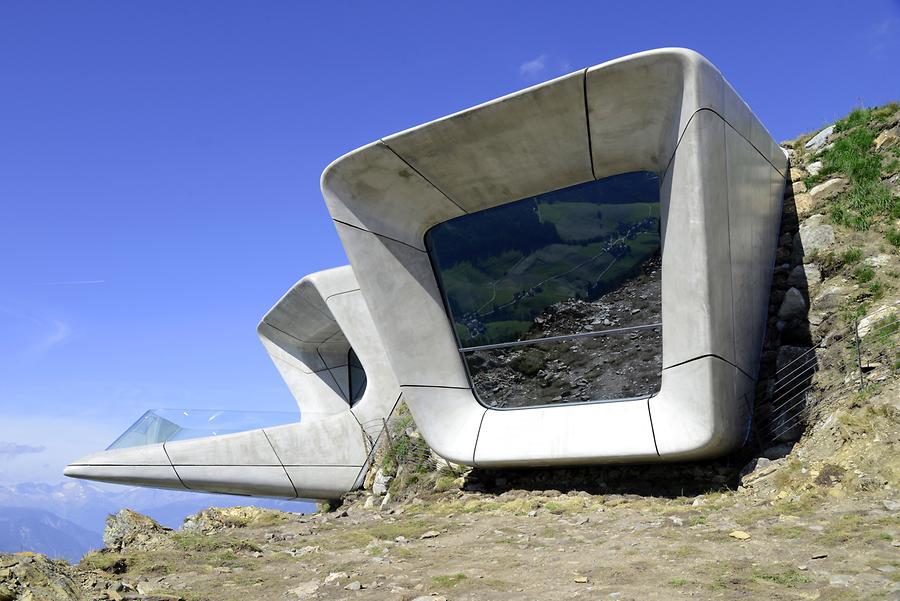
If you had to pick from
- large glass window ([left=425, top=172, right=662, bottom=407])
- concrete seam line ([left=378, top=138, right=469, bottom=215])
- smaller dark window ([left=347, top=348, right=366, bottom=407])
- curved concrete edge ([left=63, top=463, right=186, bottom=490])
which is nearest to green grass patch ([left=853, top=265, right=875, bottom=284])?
large glass window ([left=425, top=172, right=662, bottom=407])

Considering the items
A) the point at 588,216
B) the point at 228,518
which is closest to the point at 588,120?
the point at 588,216

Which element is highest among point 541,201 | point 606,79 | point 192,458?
point 606,79

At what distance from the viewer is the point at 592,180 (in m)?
11.5

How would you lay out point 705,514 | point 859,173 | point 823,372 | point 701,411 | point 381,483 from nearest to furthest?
point 705,514, point 701,411, point 823,372, point 859,173, point 381,483

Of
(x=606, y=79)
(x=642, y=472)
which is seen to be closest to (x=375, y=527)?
(x=642, y=472)

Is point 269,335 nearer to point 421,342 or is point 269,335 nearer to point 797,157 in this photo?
point 421,342

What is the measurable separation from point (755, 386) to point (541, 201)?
477cm

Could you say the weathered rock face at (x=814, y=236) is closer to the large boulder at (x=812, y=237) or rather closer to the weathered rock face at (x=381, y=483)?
the large boulder at (x=812, y=237)

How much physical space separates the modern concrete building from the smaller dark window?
10.3 m

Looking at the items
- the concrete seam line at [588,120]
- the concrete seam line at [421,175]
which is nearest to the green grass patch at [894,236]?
the concrete seam line at [588,120]

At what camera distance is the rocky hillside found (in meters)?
6.46

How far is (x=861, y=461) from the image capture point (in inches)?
328

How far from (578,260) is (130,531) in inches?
359

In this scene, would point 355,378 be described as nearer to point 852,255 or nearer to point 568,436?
point 568,436
